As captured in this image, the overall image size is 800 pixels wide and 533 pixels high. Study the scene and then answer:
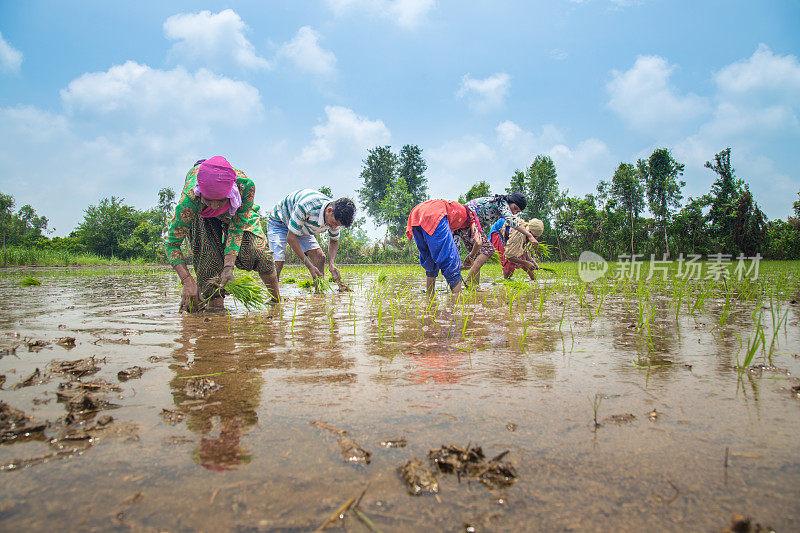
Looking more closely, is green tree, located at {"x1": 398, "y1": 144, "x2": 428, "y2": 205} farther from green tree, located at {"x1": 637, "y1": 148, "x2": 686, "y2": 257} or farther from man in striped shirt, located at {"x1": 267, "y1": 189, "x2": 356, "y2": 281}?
man in striped shirt, located at {"x1": 267, "y1": 189, "x2": 356, "y2": 281}

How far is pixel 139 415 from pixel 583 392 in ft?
4.79

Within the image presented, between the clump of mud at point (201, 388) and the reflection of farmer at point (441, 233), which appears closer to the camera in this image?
the clump of mud at point (201, 388)

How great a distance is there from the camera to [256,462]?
1009 mm

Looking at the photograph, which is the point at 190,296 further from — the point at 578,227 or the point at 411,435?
the point at 578,227

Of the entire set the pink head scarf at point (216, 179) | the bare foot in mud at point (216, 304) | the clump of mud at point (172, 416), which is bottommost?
the clump of mud at point (172, 416)

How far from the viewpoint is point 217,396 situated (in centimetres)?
147

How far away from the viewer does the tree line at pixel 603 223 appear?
2261cm

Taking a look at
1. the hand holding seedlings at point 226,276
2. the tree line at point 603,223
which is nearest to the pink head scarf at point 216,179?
the hand holding seedlings at point 226,276

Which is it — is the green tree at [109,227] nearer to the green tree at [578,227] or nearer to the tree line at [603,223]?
the tree line at [603,223]

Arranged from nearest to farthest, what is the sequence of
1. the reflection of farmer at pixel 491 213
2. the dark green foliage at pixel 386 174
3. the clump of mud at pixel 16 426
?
the clump of mud at pixel 16 426 < the reflection of farmer at pixel 491 213 < the dark green foliage at pixel 386 174

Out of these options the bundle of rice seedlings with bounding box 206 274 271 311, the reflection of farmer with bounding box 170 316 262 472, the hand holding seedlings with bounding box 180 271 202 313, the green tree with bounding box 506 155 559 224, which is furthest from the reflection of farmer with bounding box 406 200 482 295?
the green tree with bounding box 506 155 559 224

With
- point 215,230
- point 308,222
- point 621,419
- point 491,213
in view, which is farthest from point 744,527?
point 491,213

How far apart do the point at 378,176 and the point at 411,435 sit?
52.1 metres

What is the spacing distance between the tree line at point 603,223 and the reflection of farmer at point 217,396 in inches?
561
